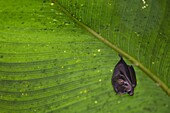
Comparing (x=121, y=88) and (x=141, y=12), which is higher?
(x=141, y=12)

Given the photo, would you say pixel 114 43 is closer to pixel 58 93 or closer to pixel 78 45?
pixel 78 45

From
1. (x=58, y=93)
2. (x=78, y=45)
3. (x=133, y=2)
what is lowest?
(x=58, y=93)

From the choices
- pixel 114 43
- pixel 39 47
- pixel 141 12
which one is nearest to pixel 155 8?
pixel 141 12
